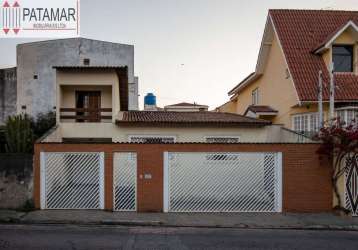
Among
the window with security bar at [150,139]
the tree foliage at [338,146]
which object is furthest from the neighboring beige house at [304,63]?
the window with security bar at [150,139]

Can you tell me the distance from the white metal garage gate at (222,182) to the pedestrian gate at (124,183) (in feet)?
3.63

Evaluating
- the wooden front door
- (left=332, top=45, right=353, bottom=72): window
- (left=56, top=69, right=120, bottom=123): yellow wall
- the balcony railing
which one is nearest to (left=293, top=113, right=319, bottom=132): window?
(left=332, top=45, right=353, bottom=72): window

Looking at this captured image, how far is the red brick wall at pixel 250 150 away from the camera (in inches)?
425

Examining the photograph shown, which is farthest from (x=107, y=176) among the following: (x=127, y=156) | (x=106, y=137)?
(x=106, y=137)

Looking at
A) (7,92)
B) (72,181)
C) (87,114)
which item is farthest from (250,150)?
(7,92)

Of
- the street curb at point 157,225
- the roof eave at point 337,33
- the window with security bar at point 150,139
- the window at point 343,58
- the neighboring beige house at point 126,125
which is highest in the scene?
the roof eave at point 337,33

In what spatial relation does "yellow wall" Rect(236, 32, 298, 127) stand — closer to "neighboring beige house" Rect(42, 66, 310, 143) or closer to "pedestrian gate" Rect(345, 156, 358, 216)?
"neighboring beige house" Rect(42, 66, 310, 143)

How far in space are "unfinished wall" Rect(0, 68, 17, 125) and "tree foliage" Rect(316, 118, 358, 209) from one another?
24.5m

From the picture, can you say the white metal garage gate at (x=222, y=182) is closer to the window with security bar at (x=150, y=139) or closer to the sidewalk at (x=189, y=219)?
the sidewalk at (x=189, y=219)

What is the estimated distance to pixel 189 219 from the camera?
9922 mm

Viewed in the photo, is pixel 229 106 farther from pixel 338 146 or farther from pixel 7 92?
pixel 338 146

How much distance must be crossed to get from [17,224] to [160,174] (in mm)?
4406

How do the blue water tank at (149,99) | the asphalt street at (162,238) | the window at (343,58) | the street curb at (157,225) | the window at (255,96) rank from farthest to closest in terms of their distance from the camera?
the blue water tank at (149,99) → the window at (255,96) → the window at (343,58) → the street curb at (157,225) → the asphalt street at (162,238)

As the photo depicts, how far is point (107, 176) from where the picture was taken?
35.5 ft
